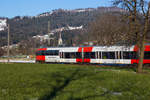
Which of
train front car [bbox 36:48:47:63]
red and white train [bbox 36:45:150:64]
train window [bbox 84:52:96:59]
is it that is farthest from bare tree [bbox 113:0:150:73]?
train front car [bbox 36:48:47:63]

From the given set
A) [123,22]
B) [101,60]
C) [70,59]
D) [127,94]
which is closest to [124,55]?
[101,60]

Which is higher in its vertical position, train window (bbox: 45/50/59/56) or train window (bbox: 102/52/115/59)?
train window (bbox: 45/50/59/56)

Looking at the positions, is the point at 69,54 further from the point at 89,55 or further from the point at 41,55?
the point at 41,55

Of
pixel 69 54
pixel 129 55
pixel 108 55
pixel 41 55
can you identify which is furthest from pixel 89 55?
pixel 41 55

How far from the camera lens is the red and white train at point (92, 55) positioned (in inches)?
1254

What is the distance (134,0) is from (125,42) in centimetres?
404

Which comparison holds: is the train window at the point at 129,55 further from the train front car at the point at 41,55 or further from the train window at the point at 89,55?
the train front car at the point at 41,55

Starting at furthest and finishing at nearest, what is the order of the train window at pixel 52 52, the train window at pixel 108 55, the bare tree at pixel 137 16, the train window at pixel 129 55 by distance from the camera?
1. the train window at pixel 52 52
2. the train window at pixel 108 55
3. the train window at pixel 129 55
4. the bare tree at pixel 137 16

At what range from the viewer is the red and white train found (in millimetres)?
31859

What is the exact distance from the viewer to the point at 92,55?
35.8 meters

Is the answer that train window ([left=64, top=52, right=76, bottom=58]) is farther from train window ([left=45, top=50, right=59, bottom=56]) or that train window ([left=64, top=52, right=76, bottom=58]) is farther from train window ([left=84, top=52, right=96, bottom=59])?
train window ([left=84, top=52, right=96, bottom=59])

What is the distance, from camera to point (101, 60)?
114 feet

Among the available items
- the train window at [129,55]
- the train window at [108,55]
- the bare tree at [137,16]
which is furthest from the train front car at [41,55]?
the bare tree at [137,16]

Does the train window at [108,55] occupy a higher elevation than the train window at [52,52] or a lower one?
lower
